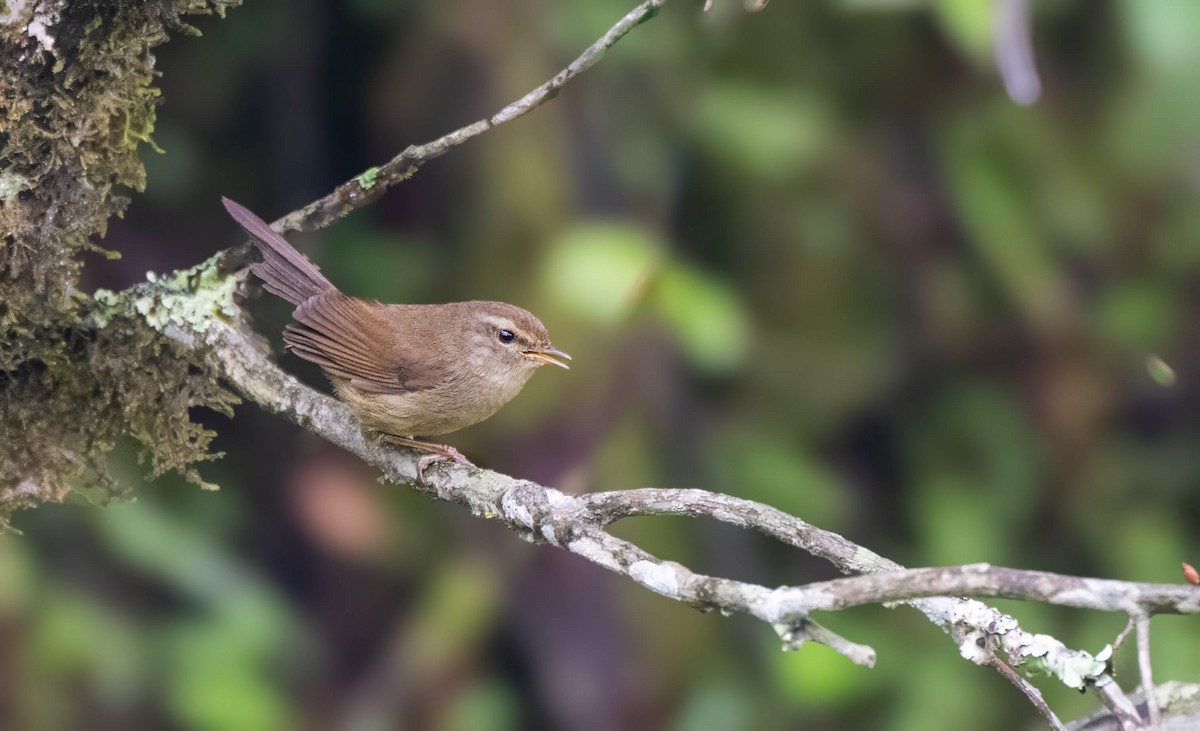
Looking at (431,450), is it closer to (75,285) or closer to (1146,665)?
(75,285)

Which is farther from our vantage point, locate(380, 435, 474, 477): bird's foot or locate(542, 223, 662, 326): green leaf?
locate(542, 223, 662, 326): green leaf

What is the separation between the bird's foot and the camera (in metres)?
1.93

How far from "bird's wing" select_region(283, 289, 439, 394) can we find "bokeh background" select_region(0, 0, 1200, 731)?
739 millimetres

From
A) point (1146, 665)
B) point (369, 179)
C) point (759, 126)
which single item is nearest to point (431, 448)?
point (369, 179)

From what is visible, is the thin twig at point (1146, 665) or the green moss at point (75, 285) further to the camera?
the green moss at point (75, 285)

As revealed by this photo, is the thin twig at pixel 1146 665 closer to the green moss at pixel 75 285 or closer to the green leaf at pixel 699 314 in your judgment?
the green moss at pixel 75 285

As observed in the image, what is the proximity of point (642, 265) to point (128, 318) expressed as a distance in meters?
1.31

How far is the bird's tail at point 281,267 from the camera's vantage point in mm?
1780

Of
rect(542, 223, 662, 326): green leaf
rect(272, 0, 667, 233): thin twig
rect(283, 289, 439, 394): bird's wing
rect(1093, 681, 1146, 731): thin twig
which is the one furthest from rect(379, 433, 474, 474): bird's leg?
rect(1093, 681, 1146, 731): thin twig

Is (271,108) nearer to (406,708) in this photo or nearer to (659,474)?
(659,474)

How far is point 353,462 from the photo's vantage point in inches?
120

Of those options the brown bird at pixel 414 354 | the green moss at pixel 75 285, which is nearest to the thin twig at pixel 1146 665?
the brown bird at pixel 414 354

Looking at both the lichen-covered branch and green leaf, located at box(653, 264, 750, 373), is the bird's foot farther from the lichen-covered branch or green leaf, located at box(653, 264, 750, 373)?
green leaf, located at box(653, 264, 750, 373)

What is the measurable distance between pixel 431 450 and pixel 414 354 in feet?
0.62
